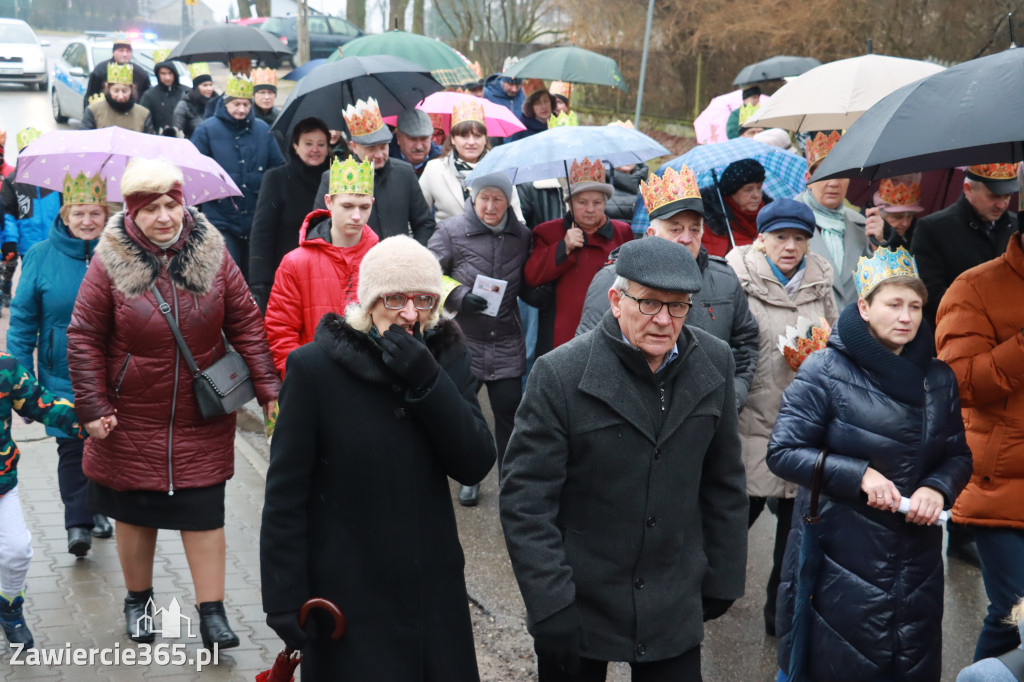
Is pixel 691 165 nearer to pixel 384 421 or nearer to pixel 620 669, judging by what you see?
pixel 620 669

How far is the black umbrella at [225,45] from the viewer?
38.5 ft

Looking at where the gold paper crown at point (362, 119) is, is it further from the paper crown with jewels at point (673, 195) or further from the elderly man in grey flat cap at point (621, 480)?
the elderly man in grey flat cap at point (621, 480)

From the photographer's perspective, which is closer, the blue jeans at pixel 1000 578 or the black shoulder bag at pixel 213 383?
the blue jeans at pixel 1000 578

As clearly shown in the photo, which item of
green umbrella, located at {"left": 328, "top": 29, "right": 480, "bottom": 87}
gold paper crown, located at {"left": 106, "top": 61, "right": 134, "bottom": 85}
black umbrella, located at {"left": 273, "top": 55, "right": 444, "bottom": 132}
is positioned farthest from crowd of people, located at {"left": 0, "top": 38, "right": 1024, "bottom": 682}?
gold paper crown, located at {"left": 106, "top": 61, "right": 134, "bottom": 85}

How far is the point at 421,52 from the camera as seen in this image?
1047 cm

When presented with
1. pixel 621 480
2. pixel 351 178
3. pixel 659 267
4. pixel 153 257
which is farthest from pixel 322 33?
pixel 621 480

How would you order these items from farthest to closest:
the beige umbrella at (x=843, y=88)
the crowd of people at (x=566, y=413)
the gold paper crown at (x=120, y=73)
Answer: the gold paper crown at (x=120, y=73) < the beige umbrella at (x=843, y=88) < the crowd of people at (x=566, y=413)

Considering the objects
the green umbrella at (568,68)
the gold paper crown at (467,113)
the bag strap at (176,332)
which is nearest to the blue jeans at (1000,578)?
the bag strap at (176,332)

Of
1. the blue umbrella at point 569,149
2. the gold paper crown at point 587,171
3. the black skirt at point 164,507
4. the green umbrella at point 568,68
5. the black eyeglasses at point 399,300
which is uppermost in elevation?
the green umbrella at point 568,68

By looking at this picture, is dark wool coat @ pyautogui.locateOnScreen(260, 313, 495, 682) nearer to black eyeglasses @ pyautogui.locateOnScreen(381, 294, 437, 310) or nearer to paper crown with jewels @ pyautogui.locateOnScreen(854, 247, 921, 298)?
black eyeglasses @ pyautogui.locateOnScreen(381, 294, 437, 310)

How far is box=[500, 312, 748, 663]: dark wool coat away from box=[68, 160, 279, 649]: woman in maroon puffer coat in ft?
6.35

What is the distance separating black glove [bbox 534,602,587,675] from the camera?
3391 millimetres

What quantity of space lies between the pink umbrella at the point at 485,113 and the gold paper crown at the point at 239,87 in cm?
120

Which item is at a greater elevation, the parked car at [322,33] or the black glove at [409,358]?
the parked car at [322,33]
